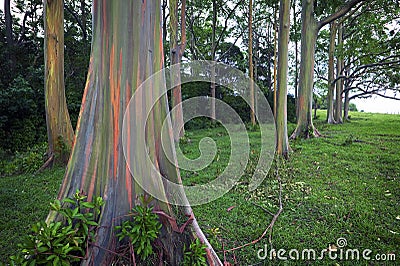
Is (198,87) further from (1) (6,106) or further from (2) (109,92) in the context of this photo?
(2) (109,92)

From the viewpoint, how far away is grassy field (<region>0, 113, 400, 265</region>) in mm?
2682

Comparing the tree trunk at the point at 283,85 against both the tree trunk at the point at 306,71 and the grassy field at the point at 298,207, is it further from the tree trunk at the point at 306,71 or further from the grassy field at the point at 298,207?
the tree trunk at the point at 306,71

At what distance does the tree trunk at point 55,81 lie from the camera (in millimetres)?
5605

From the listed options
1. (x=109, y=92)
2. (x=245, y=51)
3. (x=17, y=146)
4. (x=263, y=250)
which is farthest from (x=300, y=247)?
(x=245, y=51)

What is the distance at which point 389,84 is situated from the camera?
47.1ft

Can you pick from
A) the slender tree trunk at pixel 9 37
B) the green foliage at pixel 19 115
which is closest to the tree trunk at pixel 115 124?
the green foliage at pixel 19 115

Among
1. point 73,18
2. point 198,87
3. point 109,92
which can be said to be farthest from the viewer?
point 198,87

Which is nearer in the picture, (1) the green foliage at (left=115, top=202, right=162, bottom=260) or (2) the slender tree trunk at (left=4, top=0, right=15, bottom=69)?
(1) the green foliage at (left=115, top=202, right=162, bottom=260)

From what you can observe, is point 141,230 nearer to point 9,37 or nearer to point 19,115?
point 19,115

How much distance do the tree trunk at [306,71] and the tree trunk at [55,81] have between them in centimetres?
677

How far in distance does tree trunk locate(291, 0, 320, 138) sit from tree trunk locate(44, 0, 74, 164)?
6.77 m

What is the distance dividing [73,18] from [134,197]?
44.6ft

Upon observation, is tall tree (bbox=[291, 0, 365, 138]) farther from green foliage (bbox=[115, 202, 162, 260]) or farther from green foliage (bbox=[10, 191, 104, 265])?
green foliage (bbox=[10, 191, 104, 265])

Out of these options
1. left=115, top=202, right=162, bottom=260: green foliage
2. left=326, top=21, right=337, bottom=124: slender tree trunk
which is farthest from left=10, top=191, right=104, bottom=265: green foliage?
left=326, top=21, right=337, bottom=124: slender tree trunk
